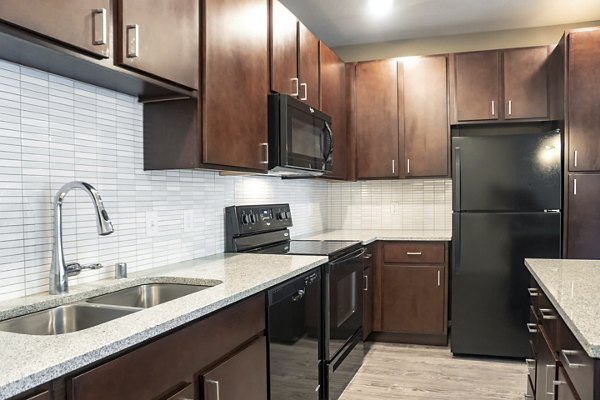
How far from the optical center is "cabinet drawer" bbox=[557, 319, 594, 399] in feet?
3.69

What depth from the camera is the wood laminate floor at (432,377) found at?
110 inches

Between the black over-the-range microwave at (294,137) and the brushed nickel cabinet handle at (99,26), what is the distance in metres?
1.17

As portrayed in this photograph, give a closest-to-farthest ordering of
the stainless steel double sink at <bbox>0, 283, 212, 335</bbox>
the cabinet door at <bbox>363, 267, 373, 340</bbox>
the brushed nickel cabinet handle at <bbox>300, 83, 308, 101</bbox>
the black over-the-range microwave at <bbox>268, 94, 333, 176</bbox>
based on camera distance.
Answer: the stainless steel double sink at <bbox>0, 283, 212, 335</bbox>, the black over-the-range microwave at <bbox>268, 94, 333, 176</bbox>, the brushed nickel cabinet handle at <bbox>300, 83, 308, 101</bbox>, the cabinet door at <bbox>363, 267, 373, 340</bbox>

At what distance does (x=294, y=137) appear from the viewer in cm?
260

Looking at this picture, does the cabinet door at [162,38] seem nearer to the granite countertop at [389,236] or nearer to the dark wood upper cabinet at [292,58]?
the dark wood upper cabinet at [292,58]

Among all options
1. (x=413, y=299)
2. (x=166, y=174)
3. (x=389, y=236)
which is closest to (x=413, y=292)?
(x=413, y=299)

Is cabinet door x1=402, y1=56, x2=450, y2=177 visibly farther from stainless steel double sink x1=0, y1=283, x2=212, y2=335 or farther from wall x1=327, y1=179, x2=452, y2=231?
stainless steel double sink x1=0, y1=283, x2=212, y2=335

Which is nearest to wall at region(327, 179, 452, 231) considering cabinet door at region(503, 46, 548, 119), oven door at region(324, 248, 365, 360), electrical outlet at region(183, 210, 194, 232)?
cabinet door at region(503, 46, 548, 119)

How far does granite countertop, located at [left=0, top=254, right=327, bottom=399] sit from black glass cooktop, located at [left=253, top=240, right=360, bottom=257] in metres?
0.26

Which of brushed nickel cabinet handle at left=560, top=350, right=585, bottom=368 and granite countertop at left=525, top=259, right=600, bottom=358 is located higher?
granite countertop at left=525, top=259, right=600, bottom=358

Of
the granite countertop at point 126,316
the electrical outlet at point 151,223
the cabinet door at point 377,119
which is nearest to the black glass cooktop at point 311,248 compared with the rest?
the granite countertop at point 126,316

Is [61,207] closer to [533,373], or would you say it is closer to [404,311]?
[533,373]

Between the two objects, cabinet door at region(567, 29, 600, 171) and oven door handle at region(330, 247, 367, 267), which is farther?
cabinet door at region(567, 29, 600, 171)

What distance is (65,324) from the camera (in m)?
1.45
